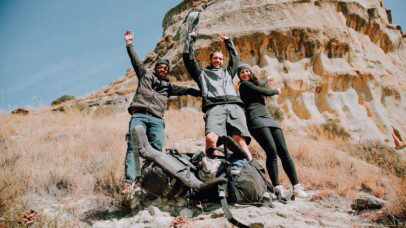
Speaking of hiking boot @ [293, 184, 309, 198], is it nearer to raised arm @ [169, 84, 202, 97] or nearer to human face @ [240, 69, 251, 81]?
human face @ [240, 69, 251, 81]

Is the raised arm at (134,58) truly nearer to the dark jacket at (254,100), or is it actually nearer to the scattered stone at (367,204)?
the dark jacket at (254,100)

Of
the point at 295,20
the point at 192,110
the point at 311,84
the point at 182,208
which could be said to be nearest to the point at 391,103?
the point at 311,84

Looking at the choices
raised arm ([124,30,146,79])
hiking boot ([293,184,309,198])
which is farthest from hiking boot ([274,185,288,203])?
raised arm ([124,30,146,79])

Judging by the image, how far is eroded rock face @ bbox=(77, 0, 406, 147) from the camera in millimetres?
13672

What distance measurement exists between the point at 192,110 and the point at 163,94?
9642 mm

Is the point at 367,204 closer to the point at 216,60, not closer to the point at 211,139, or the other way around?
the point at 211,139

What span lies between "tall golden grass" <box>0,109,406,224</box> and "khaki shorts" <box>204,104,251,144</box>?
1299mm

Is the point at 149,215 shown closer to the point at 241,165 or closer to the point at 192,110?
the point at 241,165

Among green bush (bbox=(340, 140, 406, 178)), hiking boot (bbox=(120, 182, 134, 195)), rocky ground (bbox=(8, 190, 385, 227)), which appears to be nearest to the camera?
rocky ground (bbox=(8, 190, 385, 227))

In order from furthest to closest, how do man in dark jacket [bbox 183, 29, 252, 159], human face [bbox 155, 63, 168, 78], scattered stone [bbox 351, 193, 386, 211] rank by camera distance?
human face [bbox 155, 63, 168, 78] → man in dark jacket [bbox 183, 29, 252, 159] → scattered stone [bbox 351, 193, 386, 211]

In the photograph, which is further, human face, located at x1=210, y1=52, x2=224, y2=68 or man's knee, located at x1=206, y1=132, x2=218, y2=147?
human face, located at x1=210, y1=52, x2=224, y2=68

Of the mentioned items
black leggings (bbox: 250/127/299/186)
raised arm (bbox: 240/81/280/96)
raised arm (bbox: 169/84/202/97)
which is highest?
raised arm (bbox: 169/84/202/97)

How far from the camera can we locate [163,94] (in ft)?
14.2

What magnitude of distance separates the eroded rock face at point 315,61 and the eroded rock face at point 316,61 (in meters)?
0.04
